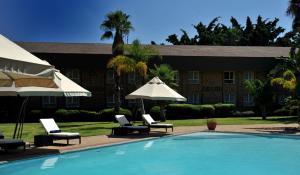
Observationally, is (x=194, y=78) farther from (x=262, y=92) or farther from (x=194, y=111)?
(x=262, y=92)

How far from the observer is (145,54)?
39.6 m

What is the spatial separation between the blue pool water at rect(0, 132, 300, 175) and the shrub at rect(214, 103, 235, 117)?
22.6 meters

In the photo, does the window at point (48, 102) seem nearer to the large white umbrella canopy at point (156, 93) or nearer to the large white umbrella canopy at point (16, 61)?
the large white umbrella canopy at point (156, 93)

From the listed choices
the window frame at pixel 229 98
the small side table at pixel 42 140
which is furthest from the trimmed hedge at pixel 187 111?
the small side table at pixel 42 140

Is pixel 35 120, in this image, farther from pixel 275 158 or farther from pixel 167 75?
pixel 275 158

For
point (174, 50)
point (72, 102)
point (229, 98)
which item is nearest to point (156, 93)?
point (72, 102)

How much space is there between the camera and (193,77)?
51.0m

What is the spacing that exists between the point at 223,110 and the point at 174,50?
10.9 metres

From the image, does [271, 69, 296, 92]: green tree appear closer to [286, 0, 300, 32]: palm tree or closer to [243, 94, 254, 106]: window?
[286, 0, 300, 32]: palm tree

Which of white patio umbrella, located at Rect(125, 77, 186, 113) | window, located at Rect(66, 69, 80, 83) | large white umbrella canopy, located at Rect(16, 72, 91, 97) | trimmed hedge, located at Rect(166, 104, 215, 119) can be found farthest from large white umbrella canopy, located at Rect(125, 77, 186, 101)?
window, located at Rect(66, 69, 80, 83)

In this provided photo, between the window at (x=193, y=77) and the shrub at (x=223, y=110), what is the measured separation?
20.6 feet

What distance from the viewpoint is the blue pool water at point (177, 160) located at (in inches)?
542

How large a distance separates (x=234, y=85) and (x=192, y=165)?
124 feet

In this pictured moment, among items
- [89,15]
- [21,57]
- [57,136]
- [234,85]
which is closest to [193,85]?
[234,85]
